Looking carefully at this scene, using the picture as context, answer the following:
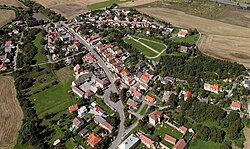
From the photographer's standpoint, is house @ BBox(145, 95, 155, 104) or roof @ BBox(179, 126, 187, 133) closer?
roof @ BBox(179, 126, 187, 133)

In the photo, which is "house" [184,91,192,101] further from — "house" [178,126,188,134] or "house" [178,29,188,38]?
"house" [178,29,188,38]

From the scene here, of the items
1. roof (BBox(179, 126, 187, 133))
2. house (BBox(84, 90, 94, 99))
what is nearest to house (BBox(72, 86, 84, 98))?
house (BBox(84, 90, 94, 99))

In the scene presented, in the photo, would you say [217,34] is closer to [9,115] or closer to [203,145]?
[203,145]

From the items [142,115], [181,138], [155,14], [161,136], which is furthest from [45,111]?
[155,14]

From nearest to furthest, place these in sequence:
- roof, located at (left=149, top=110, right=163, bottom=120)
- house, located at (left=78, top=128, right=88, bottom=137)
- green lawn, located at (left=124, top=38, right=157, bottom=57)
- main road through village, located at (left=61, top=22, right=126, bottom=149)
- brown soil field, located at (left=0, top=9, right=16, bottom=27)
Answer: main road through village, located at (left=61, top=22, right=126, bottom=149), house, located at (left=78, top=128, right=88, bottom=137), roof, located at (left=149, top=110, right=163, bottom=120), green lawn, located at (left=124, top=38, right=157, bottom=57), brown soil field, located at (left=0, top=9, right=16, bottom=27)

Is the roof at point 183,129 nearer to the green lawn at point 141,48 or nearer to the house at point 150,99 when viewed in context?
the house at point 150,99

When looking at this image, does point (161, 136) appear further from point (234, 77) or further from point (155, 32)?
point (155, 32)

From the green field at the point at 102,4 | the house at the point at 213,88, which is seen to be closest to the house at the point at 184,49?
the house at the point at 213,88

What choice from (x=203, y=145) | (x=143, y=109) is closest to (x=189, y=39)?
(x=143, y=109)
